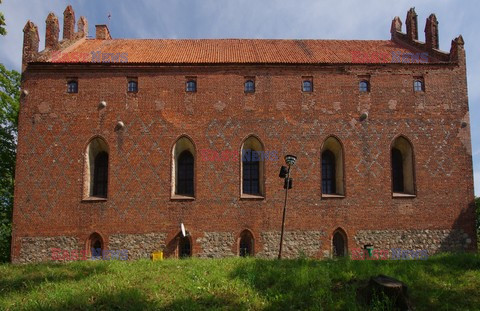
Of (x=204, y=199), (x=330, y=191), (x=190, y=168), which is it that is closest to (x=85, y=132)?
(x=190, y=168)

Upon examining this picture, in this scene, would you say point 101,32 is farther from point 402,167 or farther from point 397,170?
point 402,167

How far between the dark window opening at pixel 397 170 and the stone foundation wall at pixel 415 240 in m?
2.14

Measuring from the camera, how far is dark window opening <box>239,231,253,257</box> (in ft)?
59.4

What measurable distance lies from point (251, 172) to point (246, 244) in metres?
3.21

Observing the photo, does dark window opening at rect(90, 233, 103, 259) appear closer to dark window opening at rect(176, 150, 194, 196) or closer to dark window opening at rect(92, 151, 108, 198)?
dark window opening at rect(92, 151, 108, 198)

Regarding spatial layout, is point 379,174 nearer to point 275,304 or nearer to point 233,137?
point 233,137

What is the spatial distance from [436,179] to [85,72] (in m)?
16.5

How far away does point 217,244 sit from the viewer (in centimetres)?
1795

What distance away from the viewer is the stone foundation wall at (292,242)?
704 inches

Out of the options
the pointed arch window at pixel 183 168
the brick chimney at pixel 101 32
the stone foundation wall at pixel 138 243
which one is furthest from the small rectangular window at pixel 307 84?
the brick chimney at pixel 101 32

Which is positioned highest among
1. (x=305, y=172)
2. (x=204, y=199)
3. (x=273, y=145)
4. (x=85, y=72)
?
(x=85, y=72)

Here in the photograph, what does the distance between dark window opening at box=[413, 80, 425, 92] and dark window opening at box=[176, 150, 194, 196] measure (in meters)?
10.8

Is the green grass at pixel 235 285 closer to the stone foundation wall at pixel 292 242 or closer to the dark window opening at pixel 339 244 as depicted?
the stone foundation wall at pixel 292 242

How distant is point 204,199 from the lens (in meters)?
18.3
